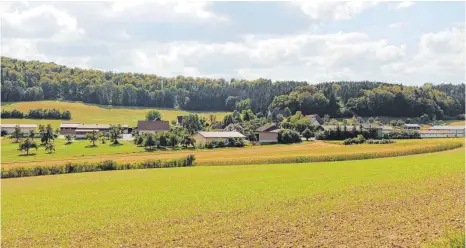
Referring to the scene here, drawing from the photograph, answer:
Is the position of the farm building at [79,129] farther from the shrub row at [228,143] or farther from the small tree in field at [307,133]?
the small tree in field at [307,133]

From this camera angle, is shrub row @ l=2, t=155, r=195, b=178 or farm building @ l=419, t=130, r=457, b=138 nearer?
shrub row @ l=2, t=155, r=195, b=178

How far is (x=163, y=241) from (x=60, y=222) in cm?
920

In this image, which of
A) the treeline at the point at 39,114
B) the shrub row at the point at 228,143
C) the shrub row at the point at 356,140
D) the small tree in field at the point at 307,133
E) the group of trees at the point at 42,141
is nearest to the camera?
the group of trees at the point at 42,141

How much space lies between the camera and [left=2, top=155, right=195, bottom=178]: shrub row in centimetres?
6122

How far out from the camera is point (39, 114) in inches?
6658

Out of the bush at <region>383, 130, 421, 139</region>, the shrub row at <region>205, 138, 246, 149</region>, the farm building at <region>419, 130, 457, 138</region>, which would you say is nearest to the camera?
the shrub row at <region>205, 138, 246, 149</region>

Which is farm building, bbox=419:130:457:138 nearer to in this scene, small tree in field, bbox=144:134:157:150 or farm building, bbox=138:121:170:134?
farm building, bbox=138:121:170:134

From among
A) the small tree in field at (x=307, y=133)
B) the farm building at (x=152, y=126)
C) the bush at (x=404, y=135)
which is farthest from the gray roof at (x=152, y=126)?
the bush at (x=404, y=135)

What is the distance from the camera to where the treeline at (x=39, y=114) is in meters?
163

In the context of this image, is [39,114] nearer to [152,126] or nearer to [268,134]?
[152,126]

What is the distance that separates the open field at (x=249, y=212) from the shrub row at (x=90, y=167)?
61.8 feet

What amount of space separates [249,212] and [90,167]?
43591 millimetres

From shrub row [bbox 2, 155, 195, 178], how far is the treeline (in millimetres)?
111726

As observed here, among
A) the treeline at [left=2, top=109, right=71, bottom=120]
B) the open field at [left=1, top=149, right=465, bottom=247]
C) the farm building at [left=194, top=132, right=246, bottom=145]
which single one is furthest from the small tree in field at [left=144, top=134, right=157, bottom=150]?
the treeline at [left=2, top=109, right=71, bottom=120]
